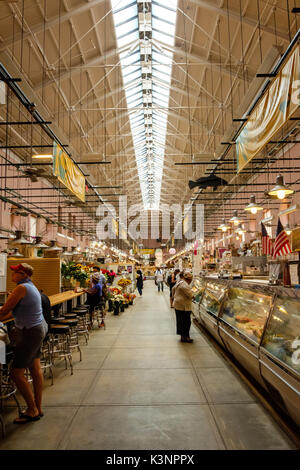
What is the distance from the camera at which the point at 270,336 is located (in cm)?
345

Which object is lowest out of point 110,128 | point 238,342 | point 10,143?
point 238,342

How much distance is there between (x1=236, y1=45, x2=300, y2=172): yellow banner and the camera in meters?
3.58

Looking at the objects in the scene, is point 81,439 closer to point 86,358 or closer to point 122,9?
point 86,358

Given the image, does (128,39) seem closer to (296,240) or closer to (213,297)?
(213,297)

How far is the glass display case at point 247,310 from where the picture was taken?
3941mm

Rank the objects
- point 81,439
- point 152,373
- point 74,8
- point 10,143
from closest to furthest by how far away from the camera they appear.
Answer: point 81,439 → point 152,373 → point 74,8 → point 10,143

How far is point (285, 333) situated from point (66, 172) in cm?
512

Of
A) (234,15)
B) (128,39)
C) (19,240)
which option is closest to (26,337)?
(19,240)

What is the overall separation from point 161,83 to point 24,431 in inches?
516

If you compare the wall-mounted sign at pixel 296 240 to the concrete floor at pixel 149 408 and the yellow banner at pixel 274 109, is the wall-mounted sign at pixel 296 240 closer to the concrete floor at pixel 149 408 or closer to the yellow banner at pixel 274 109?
the yellow banner at pixel 274 109

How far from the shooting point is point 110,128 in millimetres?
16234

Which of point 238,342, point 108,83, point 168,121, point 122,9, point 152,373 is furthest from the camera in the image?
point 168,121

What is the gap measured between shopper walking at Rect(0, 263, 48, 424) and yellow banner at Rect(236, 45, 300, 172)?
3545mm

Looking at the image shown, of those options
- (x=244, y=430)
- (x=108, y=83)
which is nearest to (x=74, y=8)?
(x=108, y=83)
